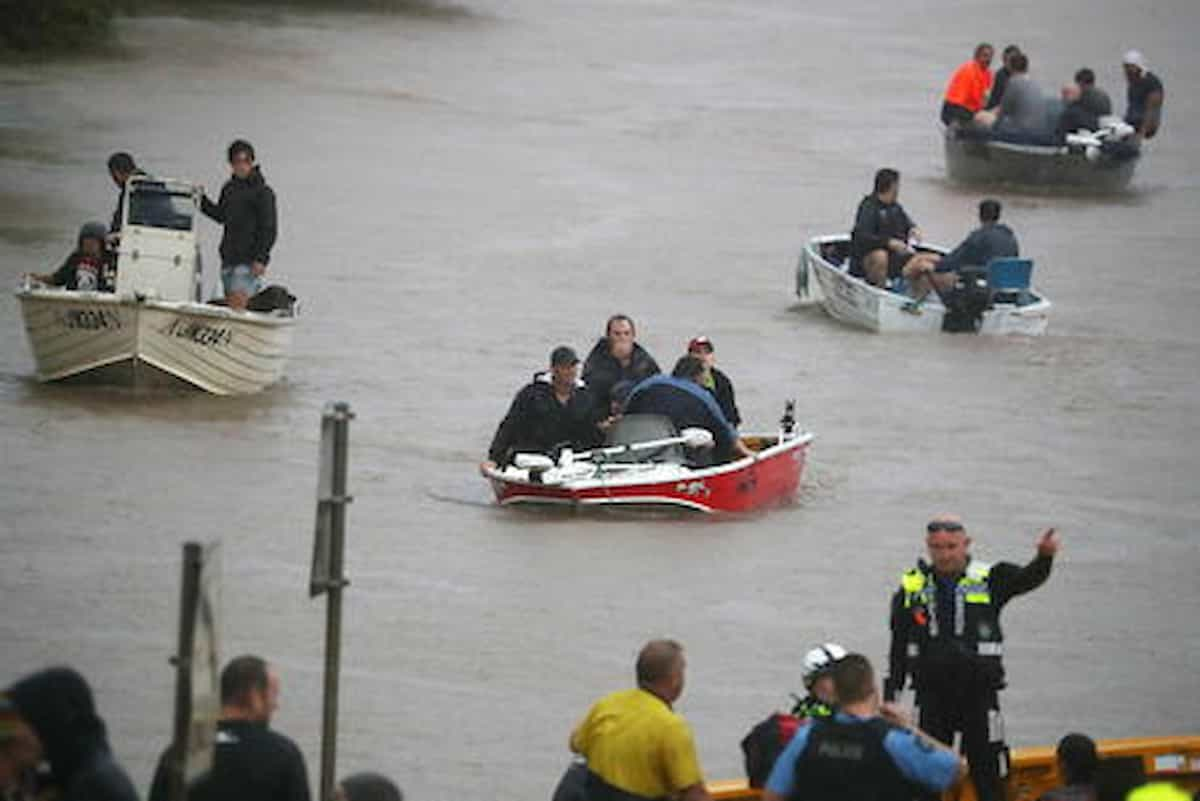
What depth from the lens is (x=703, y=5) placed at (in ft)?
216

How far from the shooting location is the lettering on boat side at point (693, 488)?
21.4 metres

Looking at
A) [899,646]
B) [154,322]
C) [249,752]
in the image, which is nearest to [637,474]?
[154,322]

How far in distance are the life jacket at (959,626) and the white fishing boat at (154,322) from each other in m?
11.9

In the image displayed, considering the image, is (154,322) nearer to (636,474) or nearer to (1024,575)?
(636,474)

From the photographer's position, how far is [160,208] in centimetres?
2461

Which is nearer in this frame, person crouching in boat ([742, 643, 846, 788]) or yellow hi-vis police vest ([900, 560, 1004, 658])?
person crouching in boat ([742, 643, 846, 788])

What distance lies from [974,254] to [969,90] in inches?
404

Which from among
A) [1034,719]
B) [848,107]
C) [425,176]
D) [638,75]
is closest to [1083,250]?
[425,176]

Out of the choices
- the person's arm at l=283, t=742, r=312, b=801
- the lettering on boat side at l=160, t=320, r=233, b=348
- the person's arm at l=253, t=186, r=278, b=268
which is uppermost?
the person's arm at l=253, t=186, r=278, b=268

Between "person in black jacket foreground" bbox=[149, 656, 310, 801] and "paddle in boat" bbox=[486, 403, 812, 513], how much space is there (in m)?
11.0

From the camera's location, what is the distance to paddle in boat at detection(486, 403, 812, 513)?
21.2 metres

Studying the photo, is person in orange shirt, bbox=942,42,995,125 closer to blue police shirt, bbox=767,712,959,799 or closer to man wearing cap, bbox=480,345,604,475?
man wearing cap, bbox=480,345,604,475

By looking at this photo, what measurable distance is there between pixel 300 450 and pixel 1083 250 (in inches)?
640

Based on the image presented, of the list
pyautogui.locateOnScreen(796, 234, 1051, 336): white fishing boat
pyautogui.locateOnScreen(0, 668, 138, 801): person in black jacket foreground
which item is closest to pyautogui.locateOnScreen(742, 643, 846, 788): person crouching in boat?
pyautogui.locateOnScreen(0, 668, 138, 801): person in black jacket foreground
